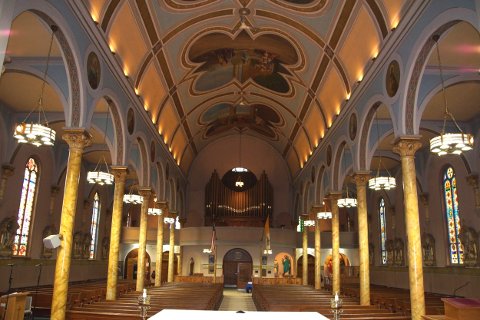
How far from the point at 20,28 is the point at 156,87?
25.0 ft

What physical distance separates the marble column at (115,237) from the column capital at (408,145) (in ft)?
31.8

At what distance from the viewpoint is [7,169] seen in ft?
53.5

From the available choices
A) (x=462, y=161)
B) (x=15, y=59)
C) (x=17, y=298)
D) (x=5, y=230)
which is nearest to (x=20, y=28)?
(x=15, y=59)

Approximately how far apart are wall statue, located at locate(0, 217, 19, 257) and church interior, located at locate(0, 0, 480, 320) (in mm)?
70

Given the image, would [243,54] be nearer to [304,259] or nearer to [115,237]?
[115,237]

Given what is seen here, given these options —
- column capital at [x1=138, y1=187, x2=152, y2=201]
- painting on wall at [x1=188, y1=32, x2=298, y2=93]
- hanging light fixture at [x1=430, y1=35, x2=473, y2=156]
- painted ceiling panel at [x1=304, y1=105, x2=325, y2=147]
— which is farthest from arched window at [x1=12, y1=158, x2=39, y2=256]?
hanging light fixture at [x1=430, y1=35, x2=473, y2=156]

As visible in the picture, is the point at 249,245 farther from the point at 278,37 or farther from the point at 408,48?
the point at 408,48

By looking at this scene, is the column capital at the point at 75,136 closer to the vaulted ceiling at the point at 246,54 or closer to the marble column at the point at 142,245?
the vaulted ceiling at the point at 246,54

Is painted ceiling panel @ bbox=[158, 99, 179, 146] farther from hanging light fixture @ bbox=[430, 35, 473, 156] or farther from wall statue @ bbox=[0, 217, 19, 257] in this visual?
hanging light fixture @ bbox=[430, 35, 473, 156]

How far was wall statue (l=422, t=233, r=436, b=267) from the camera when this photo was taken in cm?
1972

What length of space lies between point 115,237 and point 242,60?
34.2 feet

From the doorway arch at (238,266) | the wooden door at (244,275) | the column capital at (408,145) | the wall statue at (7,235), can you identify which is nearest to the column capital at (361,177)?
the column capital at (408,145)

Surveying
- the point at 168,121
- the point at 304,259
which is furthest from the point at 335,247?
the point at 168,121

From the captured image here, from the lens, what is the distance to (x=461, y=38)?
11.5m
